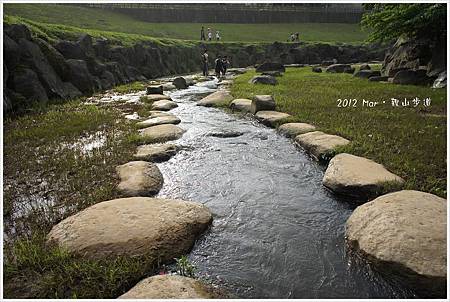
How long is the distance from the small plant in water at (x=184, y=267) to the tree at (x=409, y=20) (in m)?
16.5

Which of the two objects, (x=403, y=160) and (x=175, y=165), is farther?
(x=175, y=165)

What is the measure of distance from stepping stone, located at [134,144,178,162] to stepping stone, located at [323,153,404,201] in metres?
3.46

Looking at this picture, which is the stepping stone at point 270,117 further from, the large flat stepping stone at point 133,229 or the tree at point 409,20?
the tree at point 409,20

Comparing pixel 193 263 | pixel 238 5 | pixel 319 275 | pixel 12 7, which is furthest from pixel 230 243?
pixel 238 5

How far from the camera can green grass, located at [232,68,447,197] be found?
6.06 m

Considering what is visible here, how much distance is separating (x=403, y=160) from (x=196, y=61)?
3389 centimetres

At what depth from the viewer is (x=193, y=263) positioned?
3.89m

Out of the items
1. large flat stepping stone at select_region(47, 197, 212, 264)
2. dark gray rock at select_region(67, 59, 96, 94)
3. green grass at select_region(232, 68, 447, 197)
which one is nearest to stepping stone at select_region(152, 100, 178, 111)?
green grass at select_region(232, 68, 447, 197)

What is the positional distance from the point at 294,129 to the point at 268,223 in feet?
15.8

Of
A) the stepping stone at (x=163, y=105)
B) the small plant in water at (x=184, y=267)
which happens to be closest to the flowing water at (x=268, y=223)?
the small plant in water at (x=184, y=267)

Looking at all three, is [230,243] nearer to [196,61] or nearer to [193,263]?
[193,263]

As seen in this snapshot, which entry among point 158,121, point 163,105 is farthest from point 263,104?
point 163,105

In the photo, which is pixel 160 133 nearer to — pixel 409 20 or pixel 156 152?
pixel 156 152

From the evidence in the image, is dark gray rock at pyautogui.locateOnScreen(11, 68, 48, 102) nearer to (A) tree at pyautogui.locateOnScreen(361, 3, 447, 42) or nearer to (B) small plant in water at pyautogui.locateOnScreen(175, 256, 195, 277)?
(B) small plant in water at pyautogui.locateOnScreen(175, 256, 195, 277)
